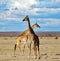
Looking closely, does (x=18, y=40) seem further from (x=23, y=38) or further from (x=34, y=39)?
(x=34, y=39)

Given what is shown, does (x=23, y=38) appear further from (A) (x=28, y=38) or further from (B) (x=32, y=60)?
(B) (x=32, y=60)

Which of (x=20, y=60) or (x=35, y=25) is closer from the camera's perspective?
(x=20, y=60)

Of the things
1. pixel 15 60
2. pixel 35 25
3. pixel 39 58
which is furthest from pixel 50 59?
pixel 35 25

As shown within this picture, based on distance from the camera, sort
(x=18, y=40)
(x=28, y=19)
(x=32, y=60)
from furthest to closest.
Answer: (x=18, y=40), (x=28, y=19), (x=32, y=60)

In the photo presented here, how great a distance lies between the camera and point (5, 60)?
925 inches

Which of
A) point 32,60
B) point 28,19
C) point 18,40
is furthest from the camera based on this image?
point 18,40

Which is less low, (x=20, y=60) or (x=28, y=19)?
(x=28, y=19)

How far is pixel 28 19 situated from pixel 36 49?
226 cm

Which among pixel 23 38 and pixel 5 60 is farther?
pixel 23 38

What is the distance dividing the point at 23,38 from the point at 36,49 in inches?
66.5

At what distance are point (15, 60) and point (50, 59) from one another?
8.12ft

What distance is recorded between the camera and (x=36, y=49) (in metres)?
24.3

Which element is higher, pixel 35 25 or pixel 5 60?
pixel 35 25

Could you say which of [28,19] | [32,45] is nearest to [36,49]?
[32,45]
